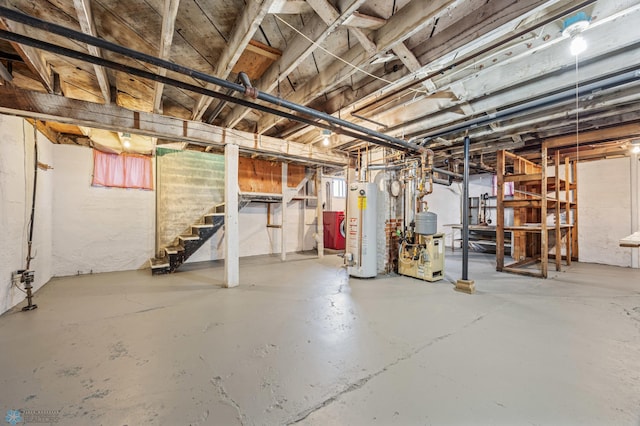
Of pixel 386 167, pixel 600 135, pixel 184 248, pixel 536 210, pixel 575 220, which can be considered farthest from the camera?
pixel 536 210

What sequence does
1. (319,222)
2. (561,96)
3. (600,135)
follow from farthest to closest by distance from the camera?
(319,222), (600,135), (561,96)

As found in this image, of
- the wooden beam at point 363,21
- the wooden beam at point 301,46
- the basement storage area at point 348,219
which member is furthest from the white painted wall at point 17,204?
the wooden beam at point 363,21

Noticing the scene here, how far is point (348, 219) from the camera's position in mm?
4402

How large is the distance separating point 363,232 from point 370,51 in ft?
8.81

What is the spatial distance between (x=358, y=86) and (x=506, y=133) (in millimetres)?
2978

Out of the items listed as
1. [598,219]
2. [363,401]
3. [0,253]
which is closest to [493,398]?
[363,401]

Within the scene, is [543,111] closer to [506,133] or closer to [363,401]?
[506,133]

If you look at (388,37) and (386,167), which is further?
(386,167)

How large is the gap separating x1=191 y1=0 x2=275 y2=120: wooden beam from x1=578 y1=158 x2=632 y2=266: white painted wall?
298 inches

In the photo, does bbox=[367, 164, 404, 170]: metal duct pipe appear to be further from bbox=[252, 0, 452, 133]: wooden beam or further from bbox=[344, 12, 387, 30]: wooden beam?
bbox=[344, 12, 387, 30]: wooden beam

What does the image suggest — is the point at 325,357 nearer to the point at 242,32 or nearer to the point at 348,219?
the point at 242,32

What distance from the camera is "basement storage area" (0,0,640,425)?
1554 mm

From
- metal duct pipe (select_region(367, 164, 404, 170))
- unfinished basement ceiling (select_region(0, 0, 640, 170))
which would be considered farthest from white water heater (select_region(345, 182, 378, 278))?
unfinished basement ceiling (select_region(0, 0, 640, 170))

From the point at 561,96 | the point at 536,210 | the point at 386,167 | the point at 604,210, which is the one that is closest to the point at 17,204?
the point at 386,167
